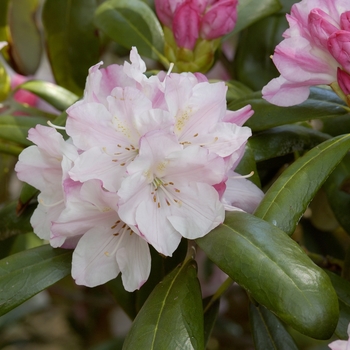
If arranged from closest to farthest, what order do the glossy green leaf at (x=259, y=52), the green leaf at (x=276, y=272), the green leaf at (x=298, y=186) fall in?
the green leaf at (x=276, y=272), the green leaf at (x=298, y=186), the glossy green leaf at (x=259, y=52)

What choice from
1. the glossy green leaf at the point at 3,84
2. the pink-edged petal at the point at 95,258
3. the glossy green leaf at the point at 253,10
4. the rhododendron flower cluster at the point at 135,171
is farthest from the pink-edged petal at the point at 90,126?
the glossy green leaf at the point at 3,84

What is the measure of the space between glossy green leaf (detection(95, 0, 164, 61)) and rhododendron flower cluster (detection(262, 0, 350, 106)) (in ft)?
1.08

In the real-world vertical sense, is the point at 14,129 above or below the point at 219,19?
below

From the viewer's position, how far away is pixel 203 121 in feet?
2.24

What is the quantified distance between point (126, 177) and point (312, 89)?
1.22 ft

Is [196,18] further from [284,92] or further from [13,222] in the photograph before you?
[13,222]

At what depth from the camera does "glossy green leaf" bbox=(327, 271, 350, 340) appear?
73 centimetres

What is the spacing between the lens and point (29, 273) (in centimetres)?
71

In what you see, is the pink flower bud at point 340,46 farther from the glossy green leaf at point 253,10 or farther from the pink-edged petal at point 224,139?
the glossy green leaf at point 253,10

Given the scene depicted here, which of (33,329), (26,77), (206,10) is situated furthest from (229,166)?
(33,329)

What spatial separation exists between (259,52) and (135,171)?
2.14ft

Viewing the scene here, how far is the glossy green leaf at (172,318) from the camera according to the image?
2.01 feet

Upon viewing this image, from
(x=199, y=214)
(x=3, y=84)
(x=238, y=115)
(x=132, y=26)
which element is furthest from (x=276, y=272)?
(x=3, y=84)

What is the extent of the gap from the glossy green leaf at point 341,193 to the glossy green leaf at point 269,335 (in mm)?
188
